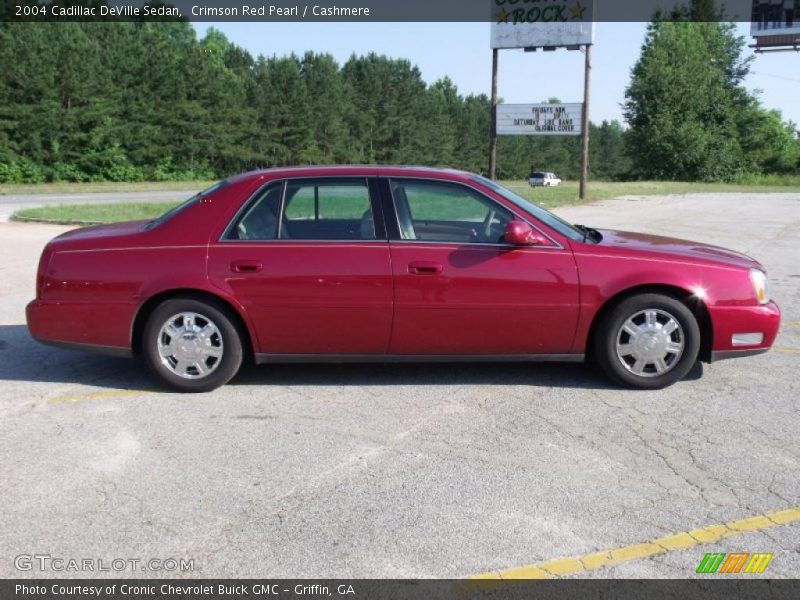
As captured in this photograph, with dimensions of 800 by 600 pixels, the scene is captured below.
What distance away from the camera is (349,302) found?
532 centimetres

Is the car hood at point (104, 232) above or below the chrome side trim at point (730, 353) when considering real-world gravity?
above

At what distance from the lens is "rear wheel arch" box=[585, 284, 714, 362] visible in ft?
17.7

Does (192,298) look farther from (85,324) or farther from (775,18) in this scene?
(775,18)

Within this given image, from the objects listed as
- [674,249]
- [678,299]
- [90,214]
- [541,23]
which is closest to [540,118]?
[541,23]

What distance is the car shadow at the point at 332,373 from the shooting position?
5.73 meters

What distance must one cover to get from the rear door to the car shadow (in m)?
0.47

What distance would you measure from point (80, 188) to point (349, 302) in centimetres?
3889

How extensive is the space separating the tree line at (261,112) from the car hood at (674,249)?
147 feet

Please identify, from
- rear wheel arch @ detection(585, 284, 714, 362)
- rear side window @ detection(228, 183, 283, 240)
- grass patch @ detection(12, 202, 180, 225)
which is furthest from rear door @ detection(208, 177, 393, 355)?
grass patch @ detection(12, 202, 180, 225)

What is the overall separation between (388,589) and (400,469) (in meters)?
1.13

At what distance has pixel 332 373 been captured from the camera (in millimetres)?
5992

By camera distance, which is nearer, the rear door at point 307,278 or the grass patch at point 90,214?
the rear door at point 307,278

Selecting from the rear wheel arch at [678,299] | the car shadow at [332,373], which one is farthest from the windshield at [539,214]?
the car shadow at [332,373]

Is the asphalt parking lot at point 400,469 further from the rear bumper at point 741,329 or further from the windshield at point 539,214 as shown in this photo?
the windshield at point 539,214
